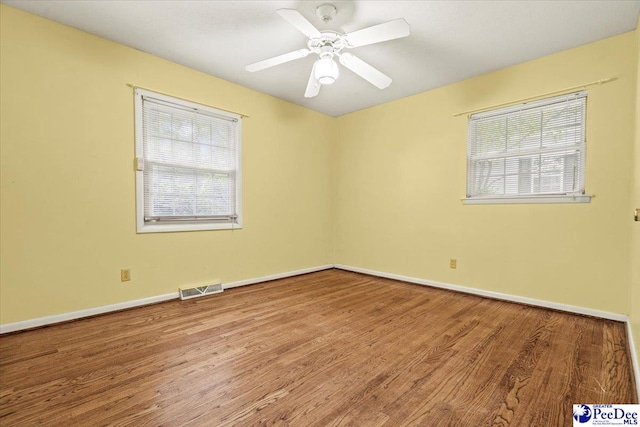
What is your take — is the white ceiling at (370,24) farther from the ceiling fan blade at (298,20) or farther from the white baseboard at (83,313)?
the white baseboard at (83,313)

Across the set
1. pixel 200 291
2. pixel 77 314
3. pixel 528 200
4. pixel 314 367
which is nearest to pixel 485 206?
pixel 528 200

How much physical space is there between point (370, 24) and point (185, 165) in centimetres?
237

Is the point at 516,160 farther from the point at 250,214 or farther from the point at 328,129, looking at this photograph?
the point at 250,214

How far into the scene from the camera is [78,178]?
260 centimetres

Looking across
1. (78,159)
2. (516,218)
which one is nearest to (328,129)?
(516,218)

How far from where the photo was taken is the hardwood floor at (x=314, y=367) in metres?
1.40

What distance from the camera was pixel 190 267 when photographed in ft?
10.9

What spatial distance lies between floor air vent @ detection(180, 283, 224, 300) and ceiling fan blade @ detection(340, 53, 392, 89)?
9.17ft

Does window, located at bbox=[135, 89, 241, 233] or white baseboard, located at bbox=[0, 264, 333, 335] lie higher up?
window, located at bbox=[135, 89, 241, 233]

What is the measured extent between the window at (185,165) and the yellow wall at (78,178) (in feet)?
0.33

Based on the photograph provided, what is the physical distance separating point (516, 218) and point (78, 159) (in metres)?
4.36

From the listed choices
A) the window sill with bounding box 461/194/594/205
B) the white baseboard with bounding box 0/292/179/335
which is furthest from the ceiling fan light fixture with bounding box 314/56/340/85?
the white baseboard with bounding box 0/292/179/335

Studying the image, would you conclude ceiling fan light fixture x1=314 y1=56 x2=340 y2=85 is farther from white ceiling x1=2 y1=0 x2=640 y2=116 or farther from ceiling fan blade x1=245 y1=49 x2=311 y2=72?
white ceiling x1=2 y1=0 x2=640 y2=116

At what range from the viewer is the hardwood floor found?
1402 mm
